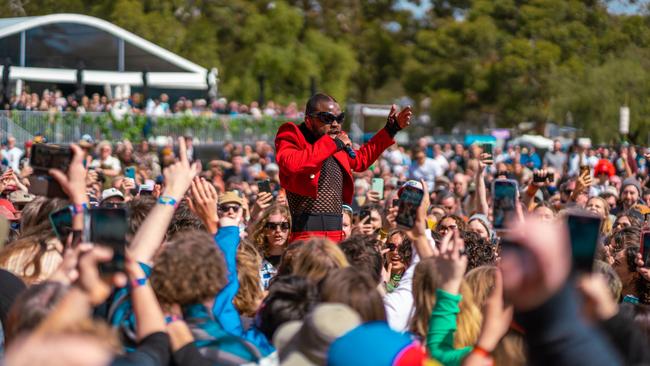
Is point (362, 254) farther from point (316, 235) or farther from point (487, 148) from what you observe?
point (487, 148)

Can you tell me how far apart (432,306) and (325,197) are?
2819 millimetres

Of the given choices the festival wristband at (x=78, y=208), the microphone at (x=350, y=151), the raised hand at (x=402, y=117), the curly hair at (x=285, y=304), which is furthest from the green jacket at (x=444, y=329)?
the raised hand at (x=402, y=117)

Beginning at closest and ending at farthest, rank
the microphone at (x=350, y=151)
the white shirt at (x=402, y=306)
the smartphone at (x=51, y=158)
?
1. the smartphone at (x=51, y=158)
2. the white shirt at (x=402, y=306)
3. the microphone at (x=350, y=151)

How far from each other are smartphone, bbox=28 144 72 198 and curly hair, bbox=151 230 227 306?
1.92 feet

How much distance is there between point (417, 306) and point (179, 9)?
4477 centimetres

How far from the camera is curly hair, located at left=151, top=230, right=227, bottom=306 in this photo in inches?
154

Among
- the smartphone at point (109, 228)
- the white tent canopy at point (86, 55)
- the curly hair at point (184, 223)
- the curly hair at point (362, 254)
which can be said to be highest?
the white tent canopy at point (86, 55)

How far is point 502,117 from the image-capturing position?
5097 cm

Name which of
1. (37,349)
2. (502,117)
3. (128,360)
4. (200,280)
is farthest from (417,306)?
(502,117)

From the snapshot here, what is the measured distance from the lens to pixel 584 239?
312 centimetres

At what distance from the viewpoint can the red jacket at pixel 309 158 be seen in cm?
664

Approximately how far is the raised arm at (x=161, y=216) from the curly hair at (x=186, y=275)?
0.63 ft

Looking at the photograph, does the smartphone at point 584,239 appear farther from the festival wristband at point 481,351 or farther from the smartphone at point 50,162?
the smartphone at point 50,162

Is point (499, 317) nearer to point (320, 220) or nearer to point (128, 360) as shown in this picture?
point (128, 360)
